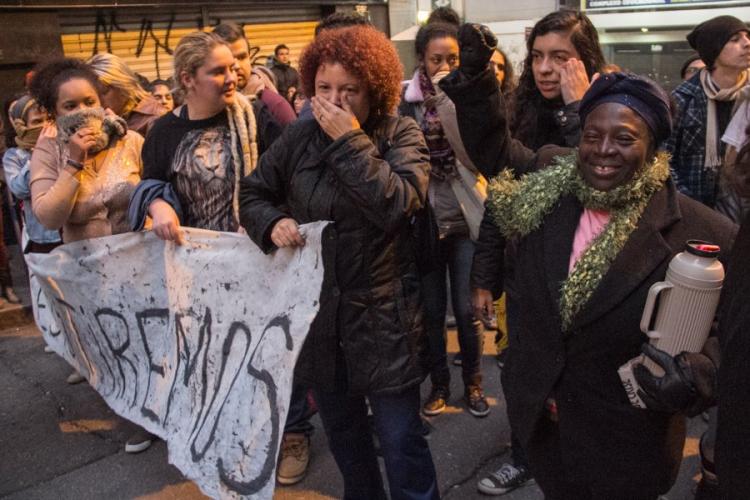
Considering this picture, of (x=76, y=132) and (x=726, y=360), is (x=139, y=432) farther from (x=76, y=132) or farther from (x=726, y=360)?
(x=726, y=360)

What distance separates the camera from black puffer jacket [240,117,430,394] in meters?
2.24

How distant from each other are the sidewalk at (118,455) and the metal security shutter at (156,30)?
5739 mm

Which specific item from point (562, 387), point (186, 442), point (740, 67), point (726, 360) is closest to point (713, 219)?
point (562, 387)

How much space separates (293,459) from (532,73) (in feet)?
6.91

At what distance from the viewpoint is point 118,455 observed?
11.6ft

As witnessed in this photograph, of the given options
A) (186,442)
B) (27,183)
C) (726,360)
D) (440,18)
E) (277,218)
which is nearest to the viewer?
(726,360)

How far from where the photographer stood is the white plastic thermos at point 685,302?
5.10 ft

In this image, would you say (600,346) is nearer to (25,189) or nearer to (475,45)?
(475,45)

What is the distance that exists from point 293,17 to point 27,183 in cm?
709

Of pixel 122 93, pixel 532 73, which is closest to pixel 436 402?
pixel 532 73

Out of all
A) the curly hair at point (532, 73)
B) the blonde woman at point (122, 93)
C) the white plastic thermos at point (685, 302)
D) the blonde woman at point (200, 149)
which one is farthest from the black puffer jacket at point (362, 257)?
the blonde woman at point (122, 93)

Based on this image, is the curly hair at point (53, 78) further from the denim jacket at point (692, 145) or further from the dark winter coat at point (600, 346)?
the denim jacket at point (692, 145)

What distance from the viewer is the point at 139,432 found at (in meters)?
3.57

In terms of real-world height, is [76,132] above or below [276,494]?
above
